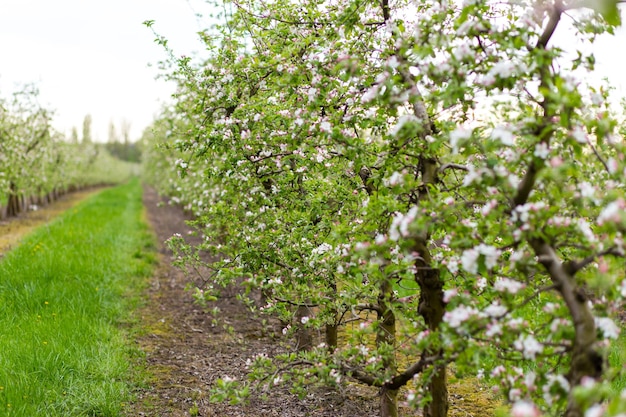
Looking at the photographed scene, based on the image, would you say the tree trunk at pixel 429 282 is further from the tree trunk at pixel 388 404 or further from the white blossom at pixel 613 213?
the white blossom at pixel 613 213

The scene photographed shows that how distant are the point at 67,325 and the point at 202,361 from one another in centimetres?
176

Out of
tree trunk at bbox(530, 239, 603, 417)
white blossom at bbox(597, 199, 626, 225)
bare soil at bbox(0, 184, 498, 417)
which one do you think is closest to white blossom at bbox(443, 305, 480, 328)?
tree trunk at bbox(530, 239, 603, 417)

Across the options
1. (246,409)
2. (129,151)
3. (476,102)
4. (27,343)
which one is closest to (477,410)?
(246,409)

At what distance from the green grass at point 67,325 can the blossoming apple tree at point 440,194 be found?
1.74 m

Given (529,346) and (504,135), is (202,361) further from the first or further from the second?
(504,135)

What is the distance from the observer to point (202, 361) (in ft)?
21.9

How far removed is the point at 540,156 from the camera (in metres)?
2.45

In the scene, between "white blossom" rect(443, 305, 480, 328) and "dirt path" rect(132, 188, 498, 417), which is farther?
"dirt path" rect(132, 188, 498, 417)

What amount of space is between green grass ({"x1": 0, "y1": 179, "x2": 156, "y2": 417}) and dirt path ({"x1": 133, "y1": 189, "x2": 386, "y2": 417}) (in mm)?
345

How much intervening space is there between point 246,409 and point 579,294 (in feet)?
13.0

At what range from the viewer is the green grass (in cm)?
486

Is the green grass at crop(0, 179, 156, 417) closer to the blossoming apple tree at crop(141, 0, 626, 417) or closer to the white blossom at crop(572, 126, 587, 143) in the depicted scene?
the blossoming apple tree at crop(141, 0, 626, 417)

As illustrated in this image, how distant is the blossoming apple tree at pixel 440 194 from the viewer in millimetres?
2434

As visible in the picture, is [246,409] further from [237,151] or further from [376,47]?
[376,47]
